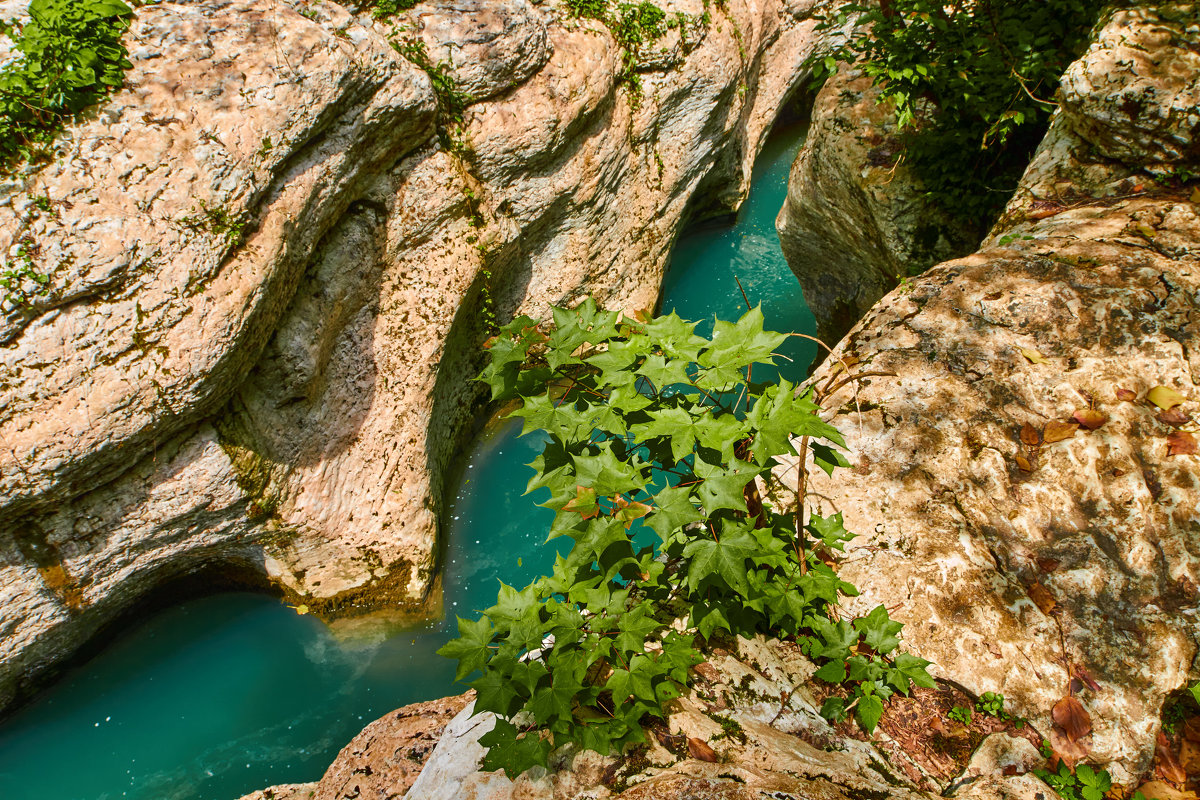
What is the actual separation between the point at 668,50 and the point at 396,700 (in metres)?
6.62

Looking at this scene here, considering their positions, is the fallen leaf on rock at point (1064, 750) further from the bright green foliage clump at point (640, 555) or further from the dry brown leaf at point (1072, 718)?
the bright green foliage clump at point (640, 555)

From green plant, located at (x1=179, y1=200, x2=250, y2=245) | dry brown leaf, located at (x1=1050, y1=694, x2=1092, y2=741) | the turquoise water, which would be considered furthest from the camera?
the turquoise water

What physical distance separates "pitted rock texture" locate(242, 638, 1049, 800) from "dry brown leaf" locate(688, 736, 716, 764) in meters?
0.02

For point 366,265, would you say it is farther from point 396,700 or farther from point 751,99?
point 751,99

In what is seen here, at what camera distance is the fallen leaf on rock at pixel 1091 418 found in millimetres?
2766

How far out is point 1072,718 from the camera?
2.30m

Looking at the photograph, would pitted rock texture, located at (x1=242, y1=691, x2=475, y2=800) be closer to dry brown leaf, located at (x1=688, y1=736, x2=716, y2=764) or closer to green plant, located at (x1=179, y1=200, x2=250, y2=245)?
dry brown leaf, located at (x1=688, y1=736, x2=716, y2=764)

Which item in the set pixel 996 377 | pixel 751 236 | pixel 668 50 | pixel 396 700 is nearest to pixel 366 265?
pixel 396 700

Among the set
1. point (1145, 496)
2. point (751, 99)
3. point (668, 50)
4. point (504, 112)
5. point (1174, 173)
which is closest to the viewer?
point (1145, 496)

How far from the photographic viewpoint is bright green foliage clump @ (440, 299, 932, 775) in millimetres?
1973

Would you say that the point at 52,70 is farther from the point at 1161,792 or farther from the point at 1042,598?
the point at 1161,792

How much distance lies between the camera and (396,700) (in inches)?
195

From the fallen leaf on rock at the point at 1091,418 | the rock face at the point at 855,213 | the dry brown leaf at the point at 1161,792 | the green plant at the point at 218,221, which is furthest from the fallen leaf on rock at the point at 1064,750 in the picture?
the green plant at the point at 218,221

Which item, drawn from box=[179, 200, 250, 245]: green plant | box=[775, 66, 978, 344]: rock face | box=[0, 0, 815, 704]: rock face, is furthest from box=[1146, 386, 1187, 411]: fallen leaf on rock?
box=[179, 200, 250, 245]: green plant
